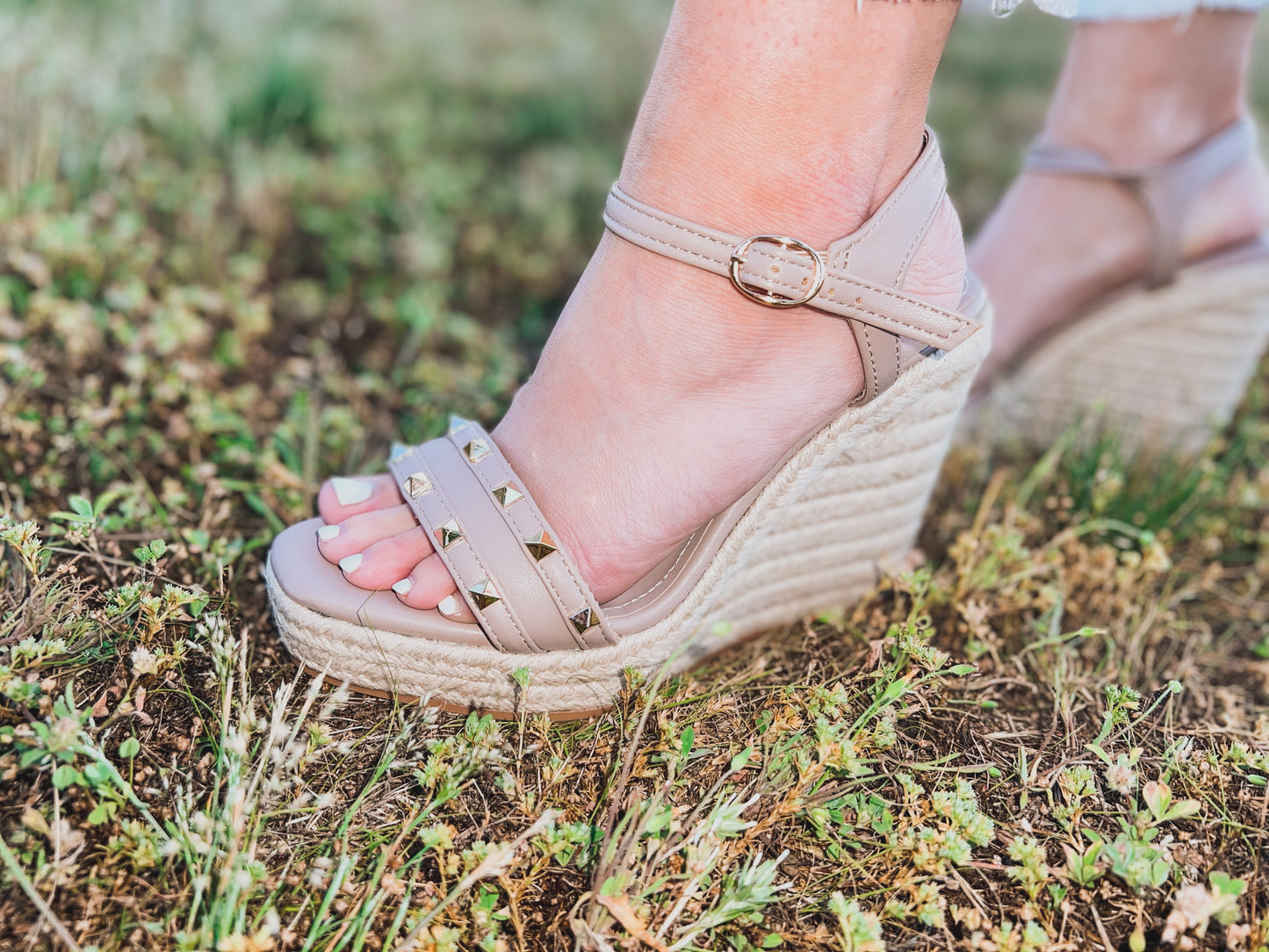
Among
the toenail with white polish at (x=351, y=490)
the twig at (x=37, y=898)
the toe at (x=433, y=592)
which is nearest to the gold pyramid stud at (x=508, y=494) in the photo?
the toe at (x=433, y=592)

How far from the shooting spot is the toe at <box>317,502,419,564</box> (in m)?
1.18

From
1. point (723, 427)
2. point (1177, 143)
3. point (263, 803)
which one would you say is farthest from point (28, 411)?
point (1177, 143)

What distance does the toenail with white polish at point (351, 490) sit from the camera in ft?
4.13

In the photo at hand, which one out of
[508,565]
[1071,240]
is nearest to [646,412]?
[508,565]

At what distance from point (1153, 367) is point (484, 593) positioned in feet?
5.14

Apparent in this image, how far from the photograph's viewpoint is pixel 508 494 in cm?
117

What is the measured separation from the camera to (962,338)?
48.8 inches

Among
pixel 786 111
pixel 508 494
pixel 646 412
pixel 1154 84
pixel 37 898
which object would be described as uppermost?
pixel 1154 84

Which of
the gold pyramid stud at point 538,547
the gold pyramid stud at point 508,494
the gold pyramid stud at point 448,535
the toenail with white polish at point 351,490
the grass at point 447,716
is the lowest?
the grass at point 447,716

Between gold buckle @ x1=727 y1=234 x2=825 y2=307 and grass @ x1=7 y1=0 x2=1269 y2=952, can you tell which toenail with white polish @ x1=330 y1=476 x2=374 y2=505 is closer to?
grass @ x1=7 y1=0 x2=1269 y2=952

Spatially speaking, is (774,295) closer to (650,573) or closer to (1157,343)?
(650,573)

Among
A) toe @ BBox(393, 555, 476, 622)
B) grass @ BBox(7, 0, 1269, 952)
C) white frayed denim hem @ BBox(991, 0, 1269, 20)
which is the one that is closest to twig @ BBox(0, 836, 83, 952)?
grass @ BBox(7, 0, 1269, 952)

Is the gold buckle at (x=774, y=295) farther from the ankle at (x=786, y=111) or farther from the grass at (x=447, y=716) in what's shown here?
the grass at (x=447, y=716)

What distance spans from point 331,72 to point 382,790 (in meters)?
2.94
